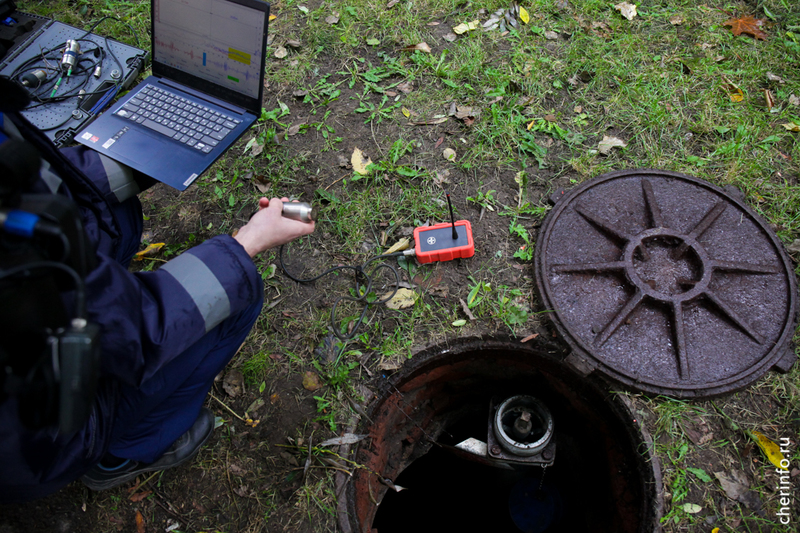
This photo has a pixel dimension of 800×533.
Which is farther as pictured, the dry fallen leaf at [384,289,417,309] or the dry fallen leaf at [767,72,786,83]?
the dry fallen leaf at [767,72,786,83]

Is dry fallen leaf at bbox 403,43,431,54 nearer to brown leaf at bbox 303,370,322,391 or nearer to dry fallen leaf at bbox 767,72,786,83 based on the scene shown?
dry fallen leaf at bbox 767,72,786,83

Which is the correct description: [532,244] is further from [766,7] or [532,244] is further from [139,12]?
[139,12]

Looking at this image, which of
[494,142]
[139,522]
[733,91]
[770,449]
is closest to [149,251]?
[139,522]

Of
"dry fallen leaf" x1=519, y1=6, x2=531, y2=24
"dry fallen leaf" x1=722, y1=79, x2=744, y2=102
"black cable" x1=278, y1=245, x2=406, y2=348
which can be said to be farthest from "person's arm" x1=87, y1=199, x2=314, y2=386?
"dry fallen leaf" x1=722, y1=79, x2=744, y2=102

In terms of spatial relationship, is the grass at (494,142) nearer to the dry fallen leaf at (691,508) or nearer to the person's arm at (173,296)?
the dry fallen leaf at (691,508)

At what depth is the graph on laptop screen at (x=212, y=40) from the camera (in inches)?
86.3

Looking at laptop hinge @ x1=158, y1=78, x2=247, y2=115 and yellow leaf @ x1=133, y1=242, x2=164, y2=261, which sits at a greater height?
laptop hinge @ x1=158, y1=78, x2=247, y2=115

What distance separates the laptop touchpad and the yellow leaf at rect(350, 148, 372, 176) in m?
1.03

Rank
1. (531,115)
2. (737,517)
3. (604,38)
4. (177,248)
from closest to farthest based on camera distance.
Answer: (737,517)
(177,248)
(531,115)
(604,38)

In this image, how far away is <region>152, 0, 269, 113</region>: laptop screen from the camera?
2180 mm

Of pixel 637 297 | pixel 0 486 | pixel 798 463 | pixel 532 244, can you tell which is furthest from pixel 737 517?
pixel 0 486

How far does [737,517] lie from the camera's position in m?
2.04

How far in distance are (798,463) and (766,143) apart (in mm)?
1822

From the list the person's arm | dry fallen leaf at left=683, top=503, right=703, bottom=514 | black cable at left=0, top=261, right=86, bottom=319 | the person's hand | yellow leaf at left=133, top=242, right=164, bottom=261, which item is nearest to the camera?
black cable at left=0, top=261, right=86, bottom=319
